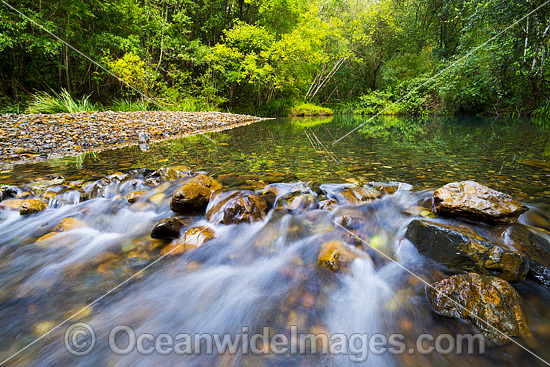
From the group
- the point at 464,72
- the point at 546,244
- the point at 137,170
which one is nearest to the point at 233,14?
the point at 464,72

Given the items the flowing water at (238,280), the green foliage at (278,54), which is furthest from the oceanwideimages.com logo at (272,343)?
the green foliage at (278,54)

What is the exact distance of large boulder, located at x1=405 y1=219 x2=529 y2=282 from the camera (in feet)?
4.54

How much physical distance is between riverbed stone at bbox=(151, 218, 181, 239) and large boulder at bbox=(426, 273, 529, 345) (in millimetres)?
1867

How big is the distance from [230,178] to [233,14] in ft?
57.4

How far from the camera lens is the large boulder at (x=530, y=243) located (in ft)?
4.61

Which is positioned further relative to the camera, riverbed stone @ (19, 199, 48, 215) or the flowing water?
riverbed stone @ (19, 199, 48, 215)

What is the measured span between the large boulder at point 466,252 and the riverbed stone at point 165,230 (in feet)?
6.09

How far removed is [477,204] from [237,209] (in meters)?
1.84

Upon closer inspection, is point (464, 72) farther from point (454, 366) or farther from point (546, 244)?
point (454, 366)

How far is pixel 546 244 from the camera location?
153 cm

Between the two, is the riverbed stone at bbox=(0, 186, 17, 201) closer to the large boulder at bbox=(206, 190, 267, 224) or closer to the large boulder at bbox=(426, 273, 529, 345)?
the large boulder at bbox=(206, 190, 267, 224)

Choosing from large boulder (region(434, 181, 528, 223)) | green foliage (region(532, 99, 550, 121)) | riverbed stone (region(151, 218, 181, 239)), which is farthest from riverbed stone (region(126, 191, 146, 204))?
green foliage (region(532, 99, 550, 121))

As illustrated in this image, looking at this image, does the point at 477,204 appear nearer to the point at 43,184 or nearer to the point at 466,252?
the point at 466,252

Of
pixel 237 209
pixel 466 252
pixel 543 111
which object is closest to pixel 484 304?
pixel 466 252
